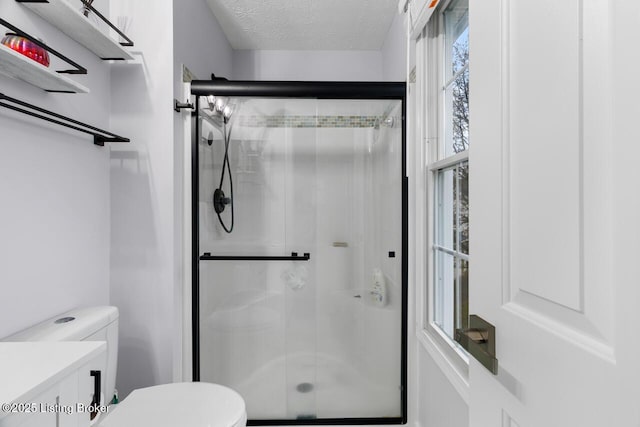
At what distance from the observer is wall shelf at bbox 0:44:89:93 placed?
0.96 m

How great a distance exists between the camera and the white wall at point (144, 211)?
1.62 metres

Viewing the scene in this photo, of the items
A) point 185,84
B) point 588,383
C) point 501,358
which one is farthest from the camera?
point 185,84

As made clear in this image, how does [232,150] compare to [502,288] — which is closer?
[502,288]

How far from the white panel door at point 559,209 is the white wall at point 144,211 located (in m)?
1.41

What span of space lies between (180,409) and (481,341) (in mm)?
1038

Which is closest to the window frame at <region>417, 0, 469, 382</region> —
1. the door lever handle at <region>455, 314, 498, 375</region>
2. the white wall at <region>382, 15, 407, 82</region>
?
the white wall at <region>382, 15, 407, 82</region>

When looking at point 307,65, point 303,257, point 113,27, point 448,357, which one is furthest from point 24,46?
point 307,65

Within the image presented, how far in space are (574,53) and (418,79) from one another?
121 centimetres

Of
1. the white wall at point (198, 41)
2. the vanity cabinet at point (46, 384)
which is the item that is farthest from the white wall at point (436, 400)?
the white wall at point (198, 41)

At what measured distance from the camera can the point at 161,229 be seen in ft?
5.41

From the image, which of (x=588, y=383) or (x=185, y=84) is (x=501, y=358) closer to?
(x=588, y=383)

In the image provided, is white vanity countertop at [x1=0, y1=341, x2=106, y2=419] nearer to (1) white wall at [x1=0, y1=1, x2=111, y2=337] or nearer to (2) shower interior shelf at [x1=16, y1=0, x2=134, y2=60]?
(1) white wall at [x1=0, y1=1, x2=111, y2=337]

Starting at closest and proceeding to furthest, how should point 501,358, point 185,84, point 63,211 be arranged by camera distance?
point 501,358
point 63,211
point 185,84

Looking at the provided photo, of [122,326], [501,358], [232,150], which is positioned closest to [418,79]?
[232,150]
